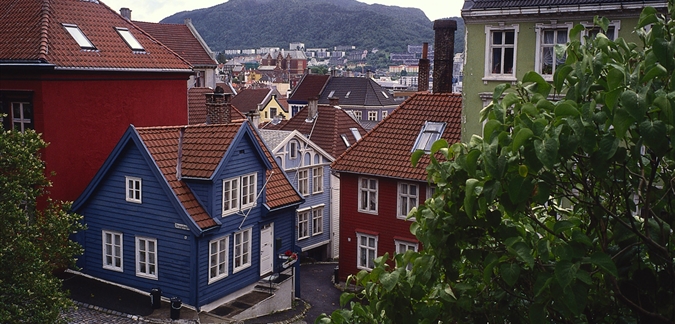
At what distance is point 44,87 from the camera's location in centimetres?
2277

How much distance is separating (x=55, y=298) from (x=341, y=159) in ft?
52.6

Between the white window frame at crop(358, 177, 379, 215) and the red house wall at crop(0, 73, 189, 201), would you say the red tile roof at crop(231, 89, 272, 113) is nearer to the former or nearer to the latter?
the white window frame at crop(358, 177, 379, 215)

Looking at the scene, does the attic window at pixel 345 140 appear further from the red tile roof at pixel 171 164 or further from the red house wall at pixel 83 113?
the red tile roof at pixel 171 164

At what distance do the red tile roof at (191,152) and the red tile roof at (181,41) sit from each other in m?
30.4

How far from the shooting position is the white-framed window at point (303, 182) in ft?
113

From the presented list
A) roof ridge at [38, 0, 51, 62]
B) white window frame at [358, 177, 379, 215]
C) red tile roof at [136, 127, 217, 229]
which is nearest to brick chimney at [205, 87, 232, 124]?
red tile roof at [136, 127, 217, 229]

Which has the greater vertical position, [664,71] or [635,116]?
[664,71]

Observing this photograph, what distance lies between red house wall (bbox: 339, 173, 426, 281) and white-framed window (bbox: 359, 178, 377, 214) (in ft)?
0.66

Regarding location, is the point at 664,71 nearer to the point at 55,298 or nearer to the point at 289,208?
the point at 55,298

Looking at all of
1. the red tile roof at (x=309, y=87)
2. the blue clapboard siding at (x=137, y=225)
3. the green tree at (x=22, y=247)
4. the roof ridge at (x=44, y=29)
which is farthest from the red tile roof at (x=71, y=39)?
the red tile roof at (x=309, y=87)

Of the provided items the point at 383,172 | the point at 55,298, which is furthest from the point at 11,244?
the point at 383,172

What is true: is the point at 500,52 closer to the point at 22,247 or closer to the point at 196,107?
the point at 22,247

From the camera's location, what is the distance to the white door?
989 inches

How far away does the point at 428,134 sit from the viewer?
91.5ft
